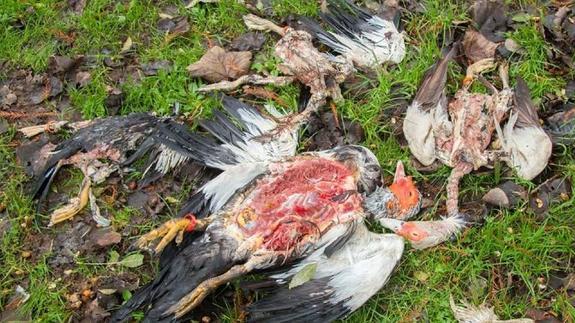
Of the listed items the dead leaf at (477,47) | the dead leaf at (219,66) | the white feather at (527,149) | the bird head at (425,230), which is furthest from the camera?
the dead leaf at (219,66)

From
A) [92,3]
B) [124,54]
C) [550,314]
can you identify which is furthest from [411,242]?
[92,3]

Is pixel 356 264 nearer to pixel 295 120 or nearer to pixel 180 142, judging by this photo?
pixel 295 120

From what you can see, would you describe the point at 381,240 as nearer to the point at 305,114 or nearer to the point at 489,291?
the point at 489,291

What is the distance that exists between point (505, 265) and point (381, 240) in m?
0.65

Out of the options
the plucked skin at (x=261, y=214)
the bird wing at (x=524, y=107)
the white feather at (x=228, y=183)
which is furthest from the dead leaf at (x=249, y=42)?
the bird wing at (x=524, y=107)

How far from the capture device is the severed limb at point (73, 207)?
3.59 metres

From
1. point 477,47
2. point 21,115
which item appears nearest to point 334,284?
point 477,47

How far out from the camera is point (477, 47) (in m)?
3.88

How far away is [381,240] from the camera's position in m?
3.27

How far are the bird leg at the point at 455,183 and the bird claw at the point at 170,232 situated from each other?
1.30 metres

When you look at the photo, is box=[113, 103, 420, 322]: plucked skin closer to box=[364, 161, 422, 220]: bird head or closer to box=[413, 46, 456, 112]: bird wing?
box=[364, 161, 422, 220]: bird head

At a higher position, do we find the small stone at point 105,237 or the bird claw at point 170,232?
the bird claw at point 170,232

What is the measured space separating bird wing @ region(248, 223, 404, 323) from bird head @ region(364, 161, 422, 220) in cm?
18

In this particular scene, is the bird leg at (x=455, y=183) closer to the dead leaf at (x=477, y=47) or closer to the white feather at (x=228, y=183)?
the dead leaf at (x=477, y=47)
